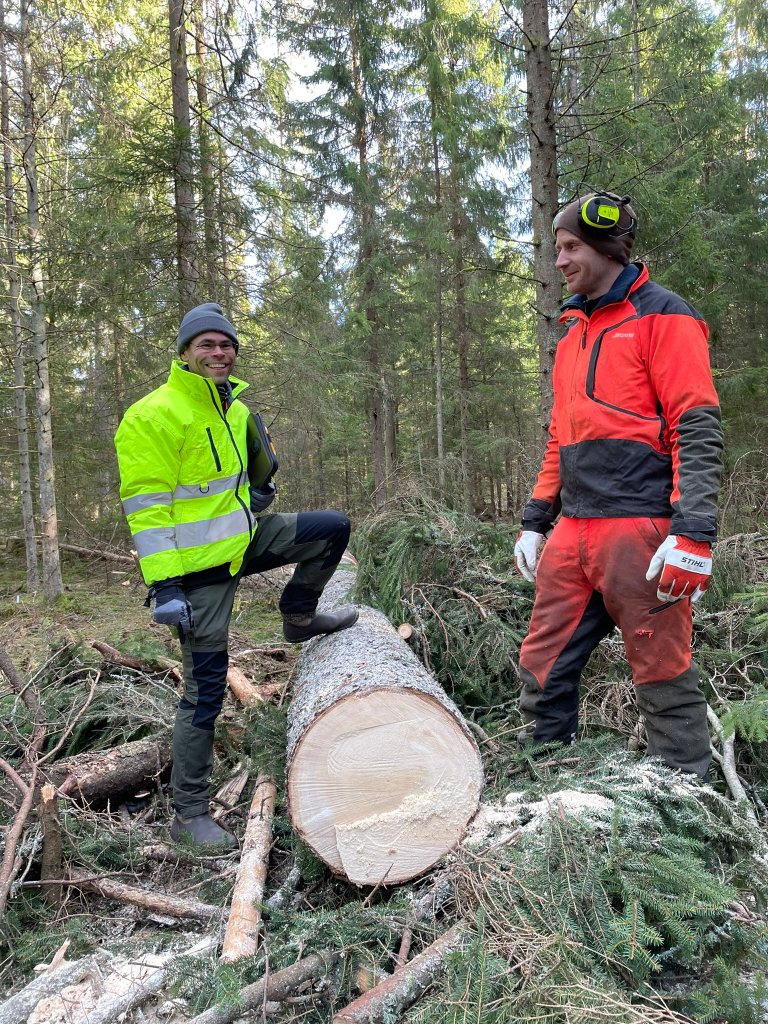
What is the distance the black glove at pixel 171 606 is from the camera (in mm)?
2586

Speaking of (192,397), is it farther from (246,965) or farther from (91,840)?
(246,965)

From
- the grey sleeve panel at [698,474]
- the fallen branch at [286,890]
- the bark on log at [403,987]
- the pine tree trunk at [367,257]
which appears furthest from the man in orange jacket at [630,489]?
the pine tree trunk at [367,257]

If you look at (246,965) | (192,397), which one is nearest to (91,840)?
(246,965)

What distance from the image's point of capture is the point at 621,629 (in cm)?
244

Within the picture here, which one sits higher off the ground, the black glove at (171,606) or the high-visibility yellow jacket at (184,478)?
the high-visibility yellow jacket at (184,478)

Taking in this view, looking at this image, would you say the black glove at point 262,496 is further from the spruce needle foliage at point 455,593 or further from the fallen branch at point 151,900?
the fallen branch at point 151,900

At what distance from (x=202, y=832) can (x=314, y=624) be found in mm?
1110

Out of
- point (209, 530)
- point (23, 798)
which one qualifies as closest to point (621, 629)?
point (209, 530)

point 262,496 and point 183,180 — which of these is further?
point 183,180

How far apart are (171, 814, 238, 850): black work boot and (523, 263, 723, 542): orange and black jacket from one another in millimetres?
2132

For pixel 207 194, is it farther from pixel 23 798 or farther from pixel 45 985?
pixel 45 985

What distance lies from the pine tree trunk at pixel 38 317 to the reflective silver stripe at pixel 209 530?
6.72 meters

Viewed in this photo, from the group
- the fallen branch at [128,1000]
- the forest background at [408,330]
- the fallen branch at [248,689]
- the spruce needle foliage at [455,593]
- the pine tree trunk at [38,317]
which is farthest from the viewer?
the pine tree trunk at [38,317]

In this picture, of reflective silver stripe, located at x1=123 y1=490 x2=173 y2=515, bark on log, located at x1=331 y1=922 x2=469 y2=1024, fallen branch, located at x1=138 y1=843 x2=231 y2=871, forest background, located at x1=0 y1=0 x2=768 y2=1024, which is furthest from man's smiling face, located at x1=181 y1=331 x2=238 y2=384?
bark on log, located at x1=331 y1=922 x2=469 y2=1024
